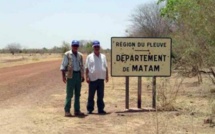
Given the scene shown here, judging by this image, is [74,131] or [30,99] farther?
[30,99]

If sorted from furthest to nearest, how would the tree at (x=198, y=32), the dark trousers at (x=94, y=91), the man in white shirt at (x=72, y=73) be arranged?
the dark trousers at (x=94, y=91) < the man in white shirt at (x=72, y=73) < the tree at (x=198, y=32)

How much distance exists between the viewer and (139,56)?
14023 mm

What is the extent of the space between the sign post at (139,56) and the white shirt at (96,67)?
0.63 metres

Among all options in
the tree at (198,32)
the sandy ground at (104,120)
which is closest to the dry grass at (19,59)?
the sandy ground at (104,120)

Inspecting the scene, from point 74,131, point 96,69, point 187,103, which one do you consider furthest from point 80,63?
point 187,103

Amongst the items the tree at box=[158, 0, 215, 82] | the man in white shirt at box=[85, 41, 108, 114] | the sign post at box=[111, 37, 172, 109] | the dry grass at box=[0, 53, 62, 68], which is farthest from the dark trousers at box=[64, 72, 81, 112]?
the dry grass at box=[0, 53, 62, 68]

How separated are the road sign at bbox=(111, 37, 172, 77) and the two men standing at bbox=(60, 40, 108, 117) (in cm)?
70

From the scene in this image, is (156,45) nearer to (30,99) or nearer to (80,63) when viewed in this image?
(80,63)

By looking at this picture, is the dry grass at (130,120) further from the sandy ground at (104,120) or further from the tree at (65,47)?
the tree at (65,47)

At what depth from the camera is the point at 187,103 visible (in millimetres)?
15680

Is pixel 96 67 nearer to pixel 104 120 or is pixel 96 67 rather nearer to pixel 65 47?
pixel 104 120

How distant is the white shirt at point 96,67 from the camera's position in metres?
13.2

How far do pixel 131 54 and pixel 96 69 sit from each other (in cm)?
130

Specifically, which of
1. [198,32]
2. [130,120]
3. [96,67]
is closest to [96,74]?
[96,67]
